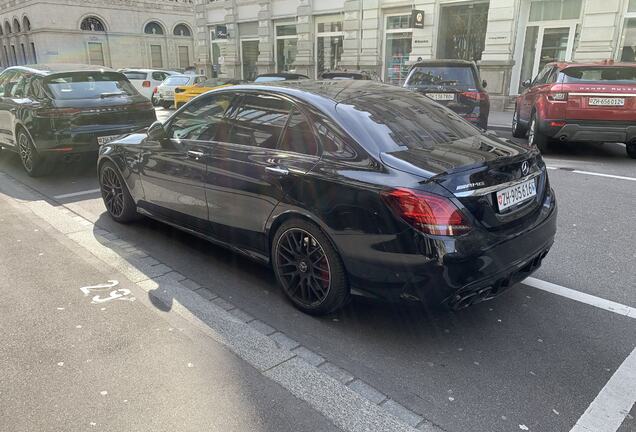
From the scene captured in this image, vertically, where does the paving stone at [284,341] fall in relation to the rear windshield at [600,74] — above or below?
below

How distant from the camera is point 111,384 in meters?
2.80

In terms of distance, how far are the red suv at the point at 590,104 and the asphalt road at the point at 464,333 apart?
376 centimetres

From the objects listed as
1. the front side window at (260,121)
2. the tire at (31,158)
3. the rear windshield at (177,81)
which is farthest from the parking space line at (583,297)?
the rear windshield at (177,81)

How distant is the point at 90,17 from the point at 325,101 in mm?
50936

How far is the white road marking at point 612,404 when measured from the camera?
243 centimetres

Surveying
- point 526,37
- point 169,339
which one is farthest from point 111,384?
point 526,37

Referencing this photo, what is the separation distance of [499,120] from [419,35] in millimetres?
5742

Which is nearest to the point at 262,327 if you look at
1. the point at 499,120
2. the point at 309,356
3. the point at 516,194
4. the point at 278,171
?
the point at 309,356

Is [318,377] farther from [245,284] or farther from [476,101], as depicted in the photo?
[476,101]

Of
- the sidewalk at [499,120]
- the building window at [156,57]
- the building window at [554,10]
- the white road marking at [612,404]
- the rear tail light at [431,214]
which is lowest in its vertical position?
the white road marking at [612,404]

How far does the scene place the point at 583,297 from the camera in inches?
148

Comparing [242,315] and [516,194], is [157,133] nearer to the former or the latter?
[242,315]

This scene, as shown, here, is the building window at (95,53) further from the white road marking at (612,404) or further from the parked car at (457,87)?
the white road marking at (612,404)

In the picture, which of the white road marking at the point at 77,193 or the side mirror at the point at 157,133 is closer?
the side mirror at the point at 157,133
